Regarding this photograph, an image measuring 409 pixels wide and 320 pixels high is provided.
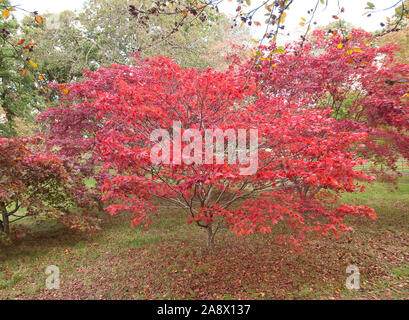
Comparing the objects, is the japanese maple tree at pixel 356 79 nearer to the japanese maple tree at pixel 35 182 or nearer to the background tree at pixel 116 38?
the japanese maple tree at pixel 35 182

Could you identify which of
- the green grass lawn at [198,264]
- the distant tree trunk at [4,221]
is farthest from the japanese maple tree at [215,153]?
the distant tree trunk at [4,221]

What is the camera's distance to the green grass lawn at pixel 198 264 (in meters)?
3.21

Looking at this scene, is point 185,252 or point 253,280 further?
point 185,252

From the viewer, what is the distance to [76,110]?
543cm

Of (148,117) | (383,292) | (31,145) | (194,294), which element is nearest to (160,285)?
(194,294)

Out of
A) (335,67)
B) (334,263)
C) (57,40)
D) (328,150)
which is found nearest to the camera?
(328,150)

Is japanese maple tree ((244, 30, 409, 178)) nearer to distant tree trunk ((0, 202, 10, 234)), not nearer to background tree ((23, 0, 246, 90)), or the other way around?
background tree ((23, 0, 246, 90))

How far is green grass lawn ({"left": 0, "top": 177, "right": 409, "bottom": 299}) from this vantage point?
3.21 m

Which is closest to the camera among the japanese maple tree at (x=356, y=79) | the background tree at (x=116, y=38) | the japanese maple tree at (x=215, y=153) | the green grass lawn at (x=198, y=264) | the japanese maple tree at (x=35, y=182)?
the japanese maple tree at (x=215, y=153)

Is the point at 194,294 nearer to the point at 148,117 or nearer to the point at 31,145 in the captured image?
the point at 148,117

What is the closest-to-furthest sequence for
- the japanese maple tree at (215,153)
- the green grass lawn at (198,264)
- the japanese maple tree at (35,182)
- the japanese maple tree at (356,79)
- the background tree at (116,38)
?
the japanese maple tree at (215,153), the green grass lawn at (198,264), the japanese maple tree at (35,182), the japanese maple tree at (356,79), the background tree at (116,38)

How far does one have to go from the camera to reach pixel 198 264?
12.6 ft

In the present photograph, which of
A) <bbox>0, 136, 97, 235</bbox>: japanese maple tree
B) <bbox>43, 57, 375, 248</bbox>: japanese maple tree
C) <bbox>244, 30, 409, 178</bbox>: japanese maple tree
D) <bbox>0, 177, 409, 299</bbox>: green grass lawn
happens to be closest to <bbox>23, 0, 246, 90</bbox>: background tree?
<bbox>244, 30, 409, 178</bbox>: japanese maple tree

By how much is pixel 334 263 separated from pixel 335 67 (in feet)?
12.0
